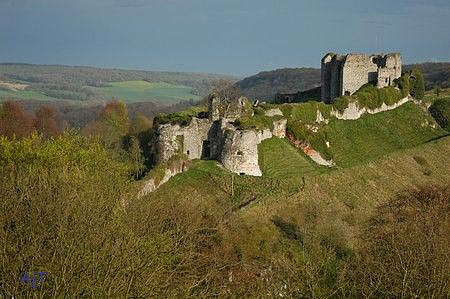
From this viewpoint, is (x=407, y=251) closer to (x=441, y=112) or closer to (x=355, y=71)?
(x=355, y=71)

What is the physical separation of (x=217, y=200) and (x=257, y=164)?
4.76 meters

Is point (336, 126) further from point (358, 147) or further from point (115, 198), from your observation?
point (115, 198)

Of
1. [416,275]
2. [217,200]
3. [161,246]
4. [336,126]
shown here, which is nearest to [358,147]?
[336,126]

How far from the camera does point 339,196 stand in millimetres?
36094

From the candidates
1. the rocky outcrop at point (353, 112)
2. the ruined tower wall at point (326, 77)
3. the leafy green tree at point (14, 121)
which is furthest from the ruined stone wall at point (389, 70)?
the leafy green tree at point (14, 121)

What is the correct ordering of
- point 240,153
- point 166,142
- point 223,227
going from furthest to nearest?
1. point 166,142
2. point 240,153
3. point 223,227

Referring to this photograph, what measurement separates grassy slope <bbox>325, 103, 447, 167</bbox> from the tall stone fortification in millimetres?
3379

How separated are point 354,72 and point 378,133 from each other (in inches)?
285

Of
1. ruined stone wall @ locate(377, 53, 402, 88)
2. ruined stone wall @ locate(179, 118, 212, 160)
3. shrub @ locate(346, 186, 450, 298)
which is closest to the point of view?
shrub @ locate(346, 186, 450, 298)

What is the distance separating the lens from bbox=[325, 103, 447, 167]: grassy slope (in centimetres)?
4689

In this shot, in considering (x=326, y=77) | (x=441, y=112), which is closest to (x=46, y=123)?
(x=326, y=77)

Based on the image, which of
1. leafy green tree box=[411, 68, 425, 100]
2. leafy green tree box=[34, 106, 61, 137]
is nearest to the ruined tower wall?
leafy green tree box=[411, 68, 425, 100]

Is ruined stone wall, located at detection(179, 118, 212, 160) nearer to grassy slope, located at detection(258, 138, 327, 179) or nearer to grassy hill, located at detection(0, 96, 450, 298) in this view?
grassy hill, located at detection(0, 96, 450, 298)

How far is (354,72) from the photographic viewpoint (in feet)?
187
